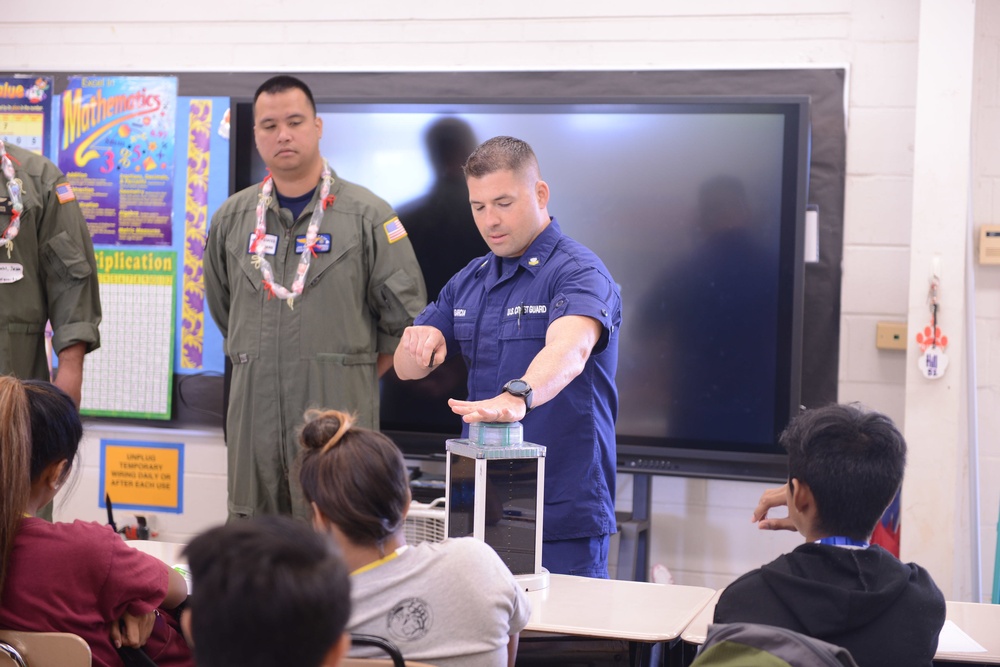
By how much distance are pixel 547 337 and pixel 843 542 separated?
0.87 m

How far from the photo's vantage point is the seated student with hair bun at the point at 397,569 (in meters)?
1.55

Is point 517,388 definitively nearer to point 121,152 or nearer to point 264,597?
point 264,597

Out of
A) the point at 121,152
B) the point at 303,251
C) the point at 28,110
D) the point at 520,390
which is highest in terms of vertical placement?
the point at 28,110

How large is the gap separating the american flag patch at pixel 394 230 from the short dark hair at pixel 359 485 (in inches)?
73.0

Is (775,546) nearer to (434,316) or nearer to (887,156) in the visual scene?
(887,156)

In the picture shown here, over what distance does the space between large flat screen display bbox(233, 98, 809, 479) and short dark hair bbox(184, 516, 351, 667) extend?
8.50ft

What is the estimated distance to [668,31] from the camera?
371 centimetres

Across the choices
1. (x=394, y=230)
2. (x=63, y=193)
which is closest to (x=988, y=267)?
(x=394, y=230)

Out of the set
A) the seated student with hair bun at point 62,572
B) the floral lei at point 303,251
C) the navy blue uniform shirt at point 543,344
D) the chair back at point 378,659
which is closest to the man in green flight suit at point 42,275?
the floral lei at point 303,251

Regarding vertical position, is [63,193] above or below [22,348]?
above

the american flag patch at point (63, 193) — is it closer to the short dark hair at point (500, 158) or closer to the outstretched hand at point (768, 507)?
the short dark hair at point (500, 158)

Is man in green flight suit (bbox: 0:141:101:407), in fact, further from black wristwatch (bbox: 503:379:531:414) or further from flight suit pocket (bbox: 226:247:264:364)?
black wristwatch (bbox: 503:379:531:414)

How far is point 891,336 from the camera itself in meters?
3.52

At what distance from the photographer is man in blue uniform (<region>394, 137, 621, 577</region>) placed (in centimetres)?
247
